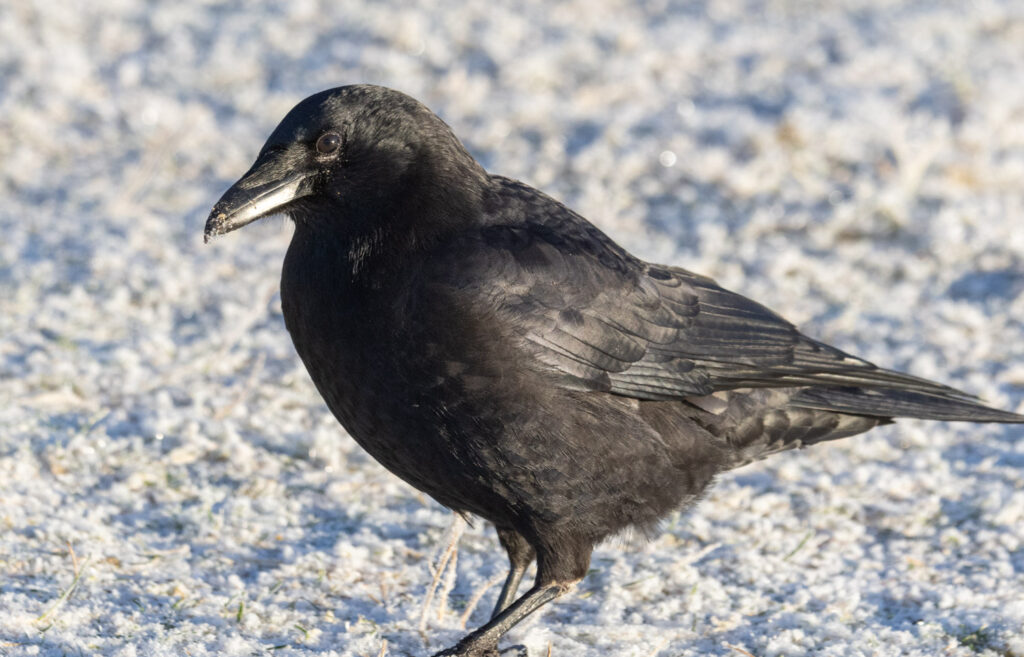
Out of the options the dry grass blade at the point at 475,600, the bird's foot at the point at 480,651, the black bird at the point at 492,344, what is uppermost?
the black bird at the point at 492,344

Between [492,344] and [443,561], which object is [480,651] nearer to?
[443,561]

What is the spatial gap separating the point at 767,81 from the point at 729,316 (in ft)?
16.8

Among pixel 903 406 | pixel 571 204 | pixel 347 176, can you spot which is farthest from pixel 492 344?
pixel 571 204

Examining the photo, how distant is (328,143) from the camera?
12.5 ft

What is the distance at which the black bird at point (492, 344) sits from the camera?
361 cm

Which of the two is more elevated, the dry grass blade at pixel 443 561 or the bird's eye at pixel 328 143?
the bird's eye at pixel 328 143

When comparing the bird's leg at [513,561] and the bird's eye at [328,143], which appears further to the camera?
the bird's leg at [513,561]

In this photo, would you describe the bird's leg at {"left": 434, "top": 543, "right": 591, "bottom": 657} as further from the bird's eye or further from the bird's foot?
the bird's eye

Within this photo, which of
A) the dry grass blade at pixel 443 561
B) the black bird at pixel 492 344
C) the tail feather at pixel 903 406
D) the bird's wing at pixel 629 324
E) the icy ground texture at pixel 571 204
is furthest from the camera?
the tail feather at pixel 903 406

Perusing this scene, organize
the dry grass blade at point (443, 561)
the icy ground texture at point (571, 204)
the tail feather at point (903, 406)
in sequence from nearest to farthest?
the dry grass blade at point (443, 561)
the icy ground texture at point (571, 204)
the tail feather at point (903, 406)

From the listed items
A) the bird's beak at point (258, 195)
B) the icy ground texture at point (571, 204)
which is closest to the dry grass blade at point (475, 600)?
the icy ground texture at point (571, 204)

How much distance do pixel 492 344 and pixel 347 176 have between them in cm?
72

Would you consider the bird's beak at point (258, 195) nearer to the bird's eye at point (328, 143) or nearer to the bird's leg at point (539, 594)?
the bird's eye at point (328, 143)

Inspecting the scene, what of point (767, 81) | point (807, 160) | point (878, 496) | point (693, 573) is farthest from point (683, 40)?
point (693, 573)
